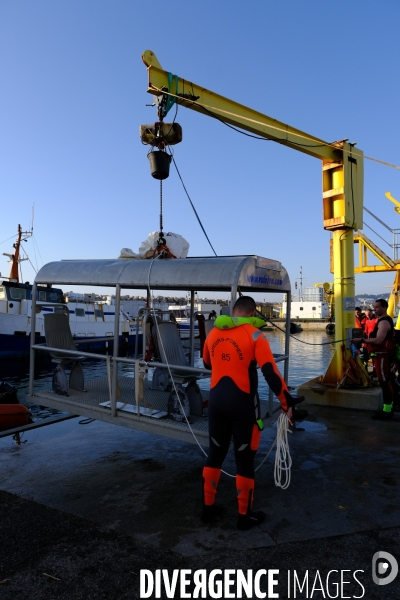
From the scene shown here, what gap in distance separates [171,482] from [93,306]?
29.4m

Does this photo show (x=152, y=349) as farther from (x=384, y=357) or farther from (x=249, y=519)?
(x=384, y=357)

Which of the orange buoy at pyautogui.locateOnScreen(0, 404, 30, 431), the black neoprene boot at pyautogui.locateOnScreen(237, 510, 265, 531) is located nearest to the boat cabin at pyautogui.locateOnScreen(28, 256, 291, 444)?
the black neoprene boot at pyautogui.locateOnScreen(237, 510, 265, 531)

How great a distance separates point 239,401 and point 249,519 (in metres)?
1.01

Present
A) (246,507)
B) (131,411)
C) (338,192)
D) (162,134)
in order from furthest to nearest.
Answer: (338,192) < (162,134) < (131,411) < (246,507)

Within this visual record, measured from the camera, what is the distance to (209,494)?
376 cm

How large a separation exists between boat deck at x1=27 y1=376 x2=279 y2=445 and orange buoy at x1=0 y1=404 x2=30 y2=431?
3.12 metres

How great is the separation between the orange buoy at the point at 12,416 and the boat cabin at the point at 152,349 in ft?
10.2

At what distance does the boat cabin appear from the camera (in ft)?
15.1

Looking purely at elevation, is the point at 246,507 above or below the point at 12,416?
above

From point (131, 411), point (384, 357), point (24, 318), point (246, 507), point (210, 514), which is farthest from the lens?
point (24, 318)

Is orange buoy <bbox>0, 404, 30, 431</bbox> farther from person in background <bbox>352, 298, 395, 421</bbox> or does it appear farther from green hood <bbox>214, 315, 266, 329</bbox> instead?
person in background <bbox>352, 298, 395, 421</bbox>

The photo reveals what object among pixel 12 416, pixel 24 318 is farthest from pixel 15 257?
pixel 12 416

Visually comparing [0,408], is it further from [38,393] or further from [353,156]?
[353,156]

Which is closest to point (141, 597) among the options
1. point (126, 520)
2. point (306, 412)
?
point (126, 520)
